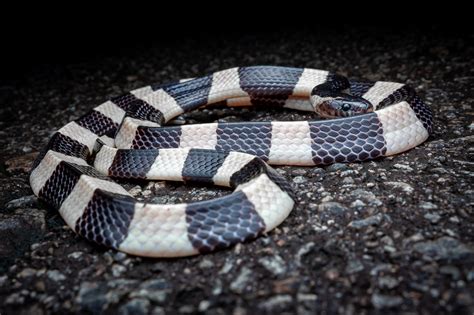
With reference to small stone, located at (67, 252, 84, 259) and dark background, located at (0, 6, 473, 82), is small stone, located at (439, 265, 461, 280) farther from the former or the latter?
dark background, located at (0, 6, 473, 82)

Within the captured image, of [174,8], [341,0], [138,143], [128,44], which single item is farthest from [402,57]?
[174,8]

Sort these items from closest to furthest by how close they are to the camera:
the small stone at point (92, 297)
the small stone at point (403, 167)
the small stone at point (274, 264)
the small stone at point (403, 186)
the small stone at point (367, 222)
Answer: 1. the small stone at point (92, 297)
2. the small stone at point (274, 264)
3. the small stone at point (367, 222)
4. the small stone at point (403, 186)
5. the small stone at point (403, 167)

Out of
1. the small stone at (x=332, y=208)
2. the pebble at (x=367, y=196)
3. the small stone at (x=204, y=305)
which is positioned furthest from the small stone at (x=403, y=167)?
the small stone at (x=204, y=305)

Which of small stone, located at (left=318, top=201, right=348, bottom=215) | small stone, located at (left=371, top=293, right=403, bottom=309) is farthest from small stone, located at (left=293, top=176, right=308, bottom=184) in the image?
small stone, located at (left=371, top=293, right=403, bottom=309)

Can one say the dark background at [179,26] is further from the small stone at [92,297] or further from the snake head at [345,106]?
the small stone at [92,297]

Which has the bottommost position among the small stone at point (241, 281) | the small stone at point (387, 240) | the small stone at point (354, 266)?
the small stone at point (241, 281)

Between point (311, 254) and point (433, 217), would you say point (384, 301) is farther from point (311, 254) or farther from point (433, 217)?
point (433, 217)

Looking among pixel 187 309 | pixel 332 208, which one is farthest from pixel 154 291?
pixel 332 208

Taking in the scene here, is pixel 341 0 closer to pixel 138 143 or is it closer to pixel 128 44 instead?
pixel 128 44
